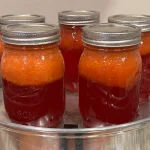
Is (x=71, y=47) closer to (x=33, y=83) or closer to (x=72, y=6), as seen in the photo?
(x=33, y=83)

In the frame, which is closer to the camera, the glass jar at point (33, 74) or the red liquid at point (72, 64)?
the glass jar at point (33, 74)

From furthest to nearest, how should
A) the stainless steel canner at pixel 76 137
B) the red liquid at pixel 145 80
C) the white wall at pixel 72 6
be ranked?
the white wall at pixel 72 6
the red liquid at pixel 145 80
the stainless steel canner at pixel 76 137

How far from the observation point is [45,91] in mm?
411

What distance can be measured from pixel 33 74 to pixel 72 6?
13.6 inches

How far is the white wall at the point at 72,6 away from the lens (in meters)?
0.70

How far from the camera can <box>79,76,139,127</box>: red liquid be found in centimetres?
40

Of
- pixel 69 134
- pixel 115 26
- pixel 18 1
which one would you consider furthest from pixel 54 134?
pixel 18 1

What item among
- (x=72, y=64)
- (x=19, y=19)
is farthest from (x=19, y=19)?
(x=72, y=64)

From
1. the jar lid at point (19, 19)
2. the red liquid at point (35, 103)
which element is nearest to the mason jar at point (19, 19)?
the jar lid at point (19, 19)

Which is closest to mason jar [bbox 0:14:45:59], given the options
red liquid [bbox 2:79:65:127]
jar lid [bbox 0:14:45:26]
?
jar lid [bbox 0:14:45:26]

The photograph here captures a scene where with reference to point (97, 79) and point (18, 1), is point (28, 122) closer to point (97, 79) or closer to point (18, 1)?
point (97, 79)

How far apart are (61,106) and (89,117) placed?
42mm

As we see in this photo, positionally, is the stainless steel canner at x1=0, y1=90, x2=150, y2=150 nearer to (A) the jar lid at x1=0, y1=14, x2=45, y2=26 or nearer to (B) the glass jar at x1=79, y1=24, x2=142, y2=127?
(B) the glass jar at x1=79, y1=24, x2=142, y2=127

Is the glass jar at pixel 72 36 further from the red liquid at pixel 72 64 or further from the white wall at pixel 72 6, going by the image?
the white wall at pixel 72 6
